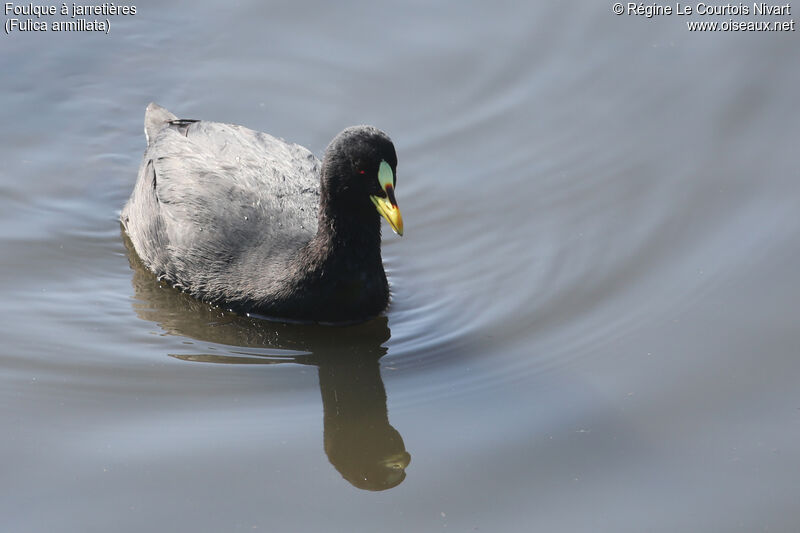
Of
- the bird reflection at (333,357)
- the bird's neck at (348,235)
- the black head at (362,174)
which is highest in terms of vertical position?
the black head at (362,174)

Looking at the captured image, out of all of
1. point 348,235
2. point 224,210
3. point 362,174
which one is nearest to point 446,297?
point 348,235

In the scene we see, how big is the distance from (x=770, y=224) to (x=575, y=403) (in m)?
2.12

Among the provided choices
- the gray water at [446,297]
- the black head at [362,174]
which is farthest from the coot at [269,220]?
the gray water at [446,297]

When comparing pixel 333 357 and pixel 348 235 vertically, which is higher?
pixel 348 235

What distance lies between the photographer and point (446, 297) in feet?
21.4

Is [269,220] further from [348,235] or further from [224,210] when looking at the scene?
[348,235]

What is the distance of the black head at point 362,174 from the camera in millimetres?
5844

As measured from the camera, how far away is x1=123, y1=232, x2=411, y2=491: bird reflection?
205 inches

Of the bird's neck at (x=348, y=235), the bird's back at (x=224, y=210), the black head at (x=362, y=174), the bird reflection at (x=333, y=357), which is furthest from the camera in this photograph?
the bird's back at (x=224, y=210)

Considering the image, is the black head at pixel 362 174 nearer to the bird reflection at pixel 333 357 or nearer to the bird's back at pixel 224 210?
the bird's back at pixel 224 210

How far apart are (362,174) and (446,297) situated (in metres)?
1.01

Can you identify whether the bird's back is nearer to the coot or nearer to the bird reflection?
the coot

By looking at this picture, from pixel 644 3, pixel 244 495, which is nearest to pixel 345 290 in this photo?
pixel 244 495

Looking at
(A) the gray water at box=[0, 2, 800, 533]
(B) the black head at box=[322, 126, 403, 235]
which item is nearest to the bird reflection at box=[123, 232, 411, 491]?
(A) the gray water at box=[0, 2, 800, 533]
